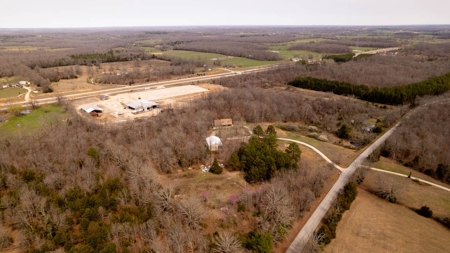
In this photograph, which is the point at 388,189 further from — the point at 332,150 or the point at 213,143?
the point at 213,143

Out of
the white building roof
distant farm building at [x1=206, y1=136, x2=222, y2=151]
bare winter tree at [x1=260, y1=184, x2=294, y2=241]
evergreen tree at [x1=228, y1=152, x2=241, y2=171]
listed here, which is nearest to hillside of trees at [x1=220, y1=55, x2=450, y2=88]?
the white building roof

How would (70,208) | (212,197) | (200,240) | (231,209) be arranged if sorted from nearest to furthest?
1. (200,240)
2. (70,208)
3. (231,209)
4. (212,197)

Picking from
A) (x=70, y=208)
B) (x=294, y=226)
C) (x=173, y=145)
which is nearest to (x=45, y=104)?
(x=173, y=145)

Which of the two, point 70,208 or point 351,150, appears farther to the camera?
point 351,150

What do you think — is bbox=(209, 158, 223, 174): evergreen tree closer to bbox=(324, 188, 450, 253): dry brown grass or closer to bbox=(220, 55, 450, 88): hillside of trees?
bbox=(324, 188, 450, 253): dry brown grass

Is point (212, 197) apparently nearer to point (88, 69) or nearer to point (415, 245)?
point (415, 245)
